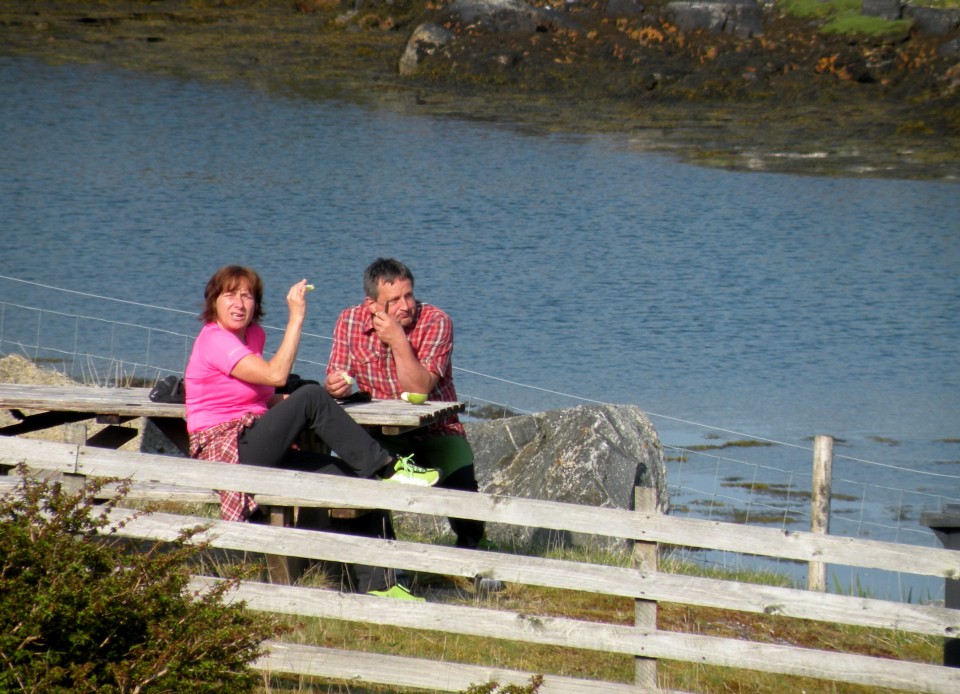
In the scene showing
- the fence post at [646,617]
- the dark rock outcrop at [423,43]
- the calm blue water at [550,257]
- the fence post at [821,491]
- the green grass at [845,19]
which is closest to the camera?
the fence post at [646,617]

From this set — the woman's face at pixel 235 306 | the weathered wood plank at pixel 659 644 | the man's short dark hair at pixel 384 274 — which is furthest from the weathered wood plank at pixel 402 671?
the man's short dark hair at pixel 384 274

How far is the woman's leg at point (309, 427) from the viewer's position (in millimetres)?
5773

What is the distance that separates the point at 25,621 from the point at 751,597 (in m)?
2.23

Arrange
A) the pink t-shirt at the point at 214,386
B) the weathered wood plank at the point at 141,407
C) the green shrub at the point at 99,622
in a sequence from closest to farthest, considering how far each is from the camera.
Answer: the green shrub at the point at 99,622
the pink t-shirt at the point at 214,386
the weathered wood plank at the point at 141,407

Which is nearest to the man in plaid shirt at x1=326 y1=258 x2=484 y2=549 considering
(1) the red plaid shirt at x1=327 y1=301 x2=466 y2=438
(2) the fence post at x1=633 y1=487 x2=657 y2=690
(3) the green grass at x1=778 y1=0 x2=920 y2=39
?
(1) the red plaid shirt at x1=327 y1=301 x2=466 y2=438

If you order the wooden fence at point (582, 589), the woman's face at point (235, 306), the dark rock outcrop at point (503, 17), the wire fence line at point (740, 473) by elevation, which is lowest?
the wire fence line at point (740, 473)

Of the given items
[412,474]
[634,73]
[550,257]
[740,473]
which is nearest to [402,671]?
[412,474]

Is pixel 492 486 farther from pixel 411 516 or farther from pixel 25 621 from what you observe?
pixel 25 621

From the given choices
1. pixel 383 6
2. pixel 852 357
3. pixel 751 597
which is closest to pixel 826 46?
pixel 383 6

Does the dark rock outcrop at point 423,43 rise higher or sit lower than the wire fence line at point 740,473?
higher

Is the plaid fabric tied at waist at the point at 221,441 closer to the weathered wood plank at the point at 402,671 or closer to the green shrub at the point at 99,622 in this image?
the weathered wood plank at the point at 402,671

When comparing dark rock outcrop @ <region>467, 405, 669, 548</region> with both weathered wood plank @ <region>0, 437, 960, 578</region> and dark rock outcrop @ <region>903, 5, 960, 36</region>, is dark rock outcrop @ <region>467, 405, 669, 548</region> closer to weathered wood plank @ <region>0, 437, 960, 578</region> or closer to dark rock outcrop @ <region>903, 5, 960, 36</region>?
weathered wood plank @ <region>0, 437, 960, 578</region>

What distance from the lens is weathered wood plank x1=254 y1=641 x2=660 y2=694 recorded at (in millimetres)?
4578

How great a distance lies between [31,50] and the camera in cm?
3331
